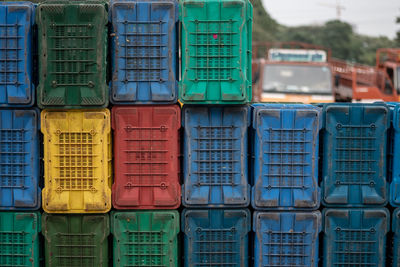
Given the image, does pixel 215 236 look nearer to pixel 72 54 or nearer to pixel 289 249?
pixel 289 249

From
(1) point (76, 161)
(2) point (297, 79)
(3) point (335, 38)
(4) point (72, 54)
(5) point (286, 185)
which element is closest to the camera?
(4) point (72, 54)

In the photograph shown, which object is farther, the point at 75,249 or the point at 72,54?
the point at 75,249

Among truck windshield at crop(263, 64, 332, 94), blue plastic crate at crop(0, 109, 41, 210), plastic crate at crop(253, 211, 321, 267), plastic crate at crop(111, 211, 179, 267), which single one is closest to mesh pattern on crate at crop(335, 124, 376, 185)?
plastic crate at crop(253, 211, 321, 267)

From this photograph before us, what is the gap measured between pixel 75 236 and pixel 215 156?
1638 millimetres

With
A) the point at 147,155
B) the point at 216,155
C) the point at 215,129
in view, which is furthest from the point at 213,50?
the point at 147,155

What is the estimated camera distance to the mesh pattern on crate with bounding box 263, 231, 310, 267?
5.67 metres

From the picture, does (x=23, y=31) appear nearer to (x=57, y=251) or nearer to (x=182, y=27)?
(x=182, y=27)

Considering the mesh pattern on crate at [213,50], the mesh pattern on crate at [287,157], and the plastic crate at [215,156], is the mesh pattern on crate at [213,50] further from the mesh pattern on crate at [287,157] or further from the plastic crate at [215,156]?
the mesh pattern on crate at [287,157]

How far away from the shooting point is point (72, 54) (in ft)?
17.8

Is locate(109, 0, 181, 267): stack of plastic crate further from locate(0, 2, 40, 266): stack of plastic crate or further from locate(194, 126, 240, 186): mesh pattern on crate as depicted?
locate(0, 2, 40, 266): stack of plastic crate

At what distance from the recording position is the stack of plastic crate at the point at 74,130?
212 inches

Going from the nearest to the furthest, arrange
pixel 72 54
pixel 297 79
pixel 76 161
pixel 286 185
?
1. pixel 72 54
2. pixel 76 161
3. pixel 286 185
4. pixel 297 79

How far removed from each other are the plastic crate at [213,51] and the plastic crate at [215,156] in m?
0.21

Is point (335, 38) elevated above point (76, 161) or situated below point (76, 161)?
above
